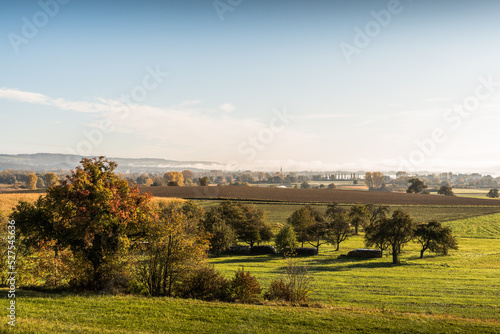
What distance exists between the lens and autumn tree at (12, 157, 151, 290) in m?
22.3

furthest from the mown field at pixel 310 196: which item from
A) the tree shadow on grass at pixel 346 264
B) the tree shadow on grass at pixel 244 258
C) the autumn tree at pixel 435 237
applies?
the tree shadow on grass at pixel 346 264

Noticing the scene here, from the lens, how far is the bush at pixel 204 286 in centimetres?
2317

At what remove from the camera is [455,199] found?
399ft

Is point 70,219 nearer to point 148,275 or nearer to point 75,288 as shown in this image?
point 75,288

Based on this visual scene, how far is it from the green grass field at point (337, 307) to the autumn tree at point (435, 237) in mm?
1797

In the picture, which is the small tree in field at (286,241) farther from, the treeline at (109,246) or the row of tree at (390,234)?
the treeline at (109,246)

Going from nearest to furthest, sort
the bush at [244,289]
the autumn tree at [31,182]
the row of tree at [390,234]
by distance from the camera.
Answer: the bush at [244,289] < the row of tree at [390,234] < the autumn tree at [31,182]

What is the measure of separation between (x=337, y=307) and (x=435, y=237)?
1480 inches

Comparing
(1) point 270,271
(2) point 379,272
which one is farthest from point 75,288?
(2) point 379,272

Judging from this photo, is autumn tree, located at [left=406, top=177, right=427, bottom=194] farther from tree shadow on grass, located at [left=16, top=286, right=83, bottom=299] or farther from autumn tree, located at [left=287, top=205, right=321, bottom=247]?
tree shadow on grass, located at [left=16, top=286, right=83, bottom=299]

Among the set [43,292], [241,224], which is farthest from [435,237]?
[43,292]

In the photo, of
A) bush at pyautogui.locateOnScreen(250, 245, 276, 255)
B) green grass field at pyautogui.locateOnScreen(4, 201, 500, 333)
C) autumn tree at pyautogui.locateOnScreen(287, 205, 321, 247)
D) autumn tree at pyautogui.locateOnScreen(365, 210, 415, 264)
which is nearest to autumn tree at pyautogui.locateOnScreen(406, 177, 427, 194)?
autumn tree at pyautogui.locateOnScreen(287, 205, 321, 247)

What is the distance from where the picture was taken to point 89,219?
22.0 metres

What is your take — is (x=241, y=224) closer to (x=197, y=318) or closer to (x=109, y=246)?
Answer: (x=109, y=246)
